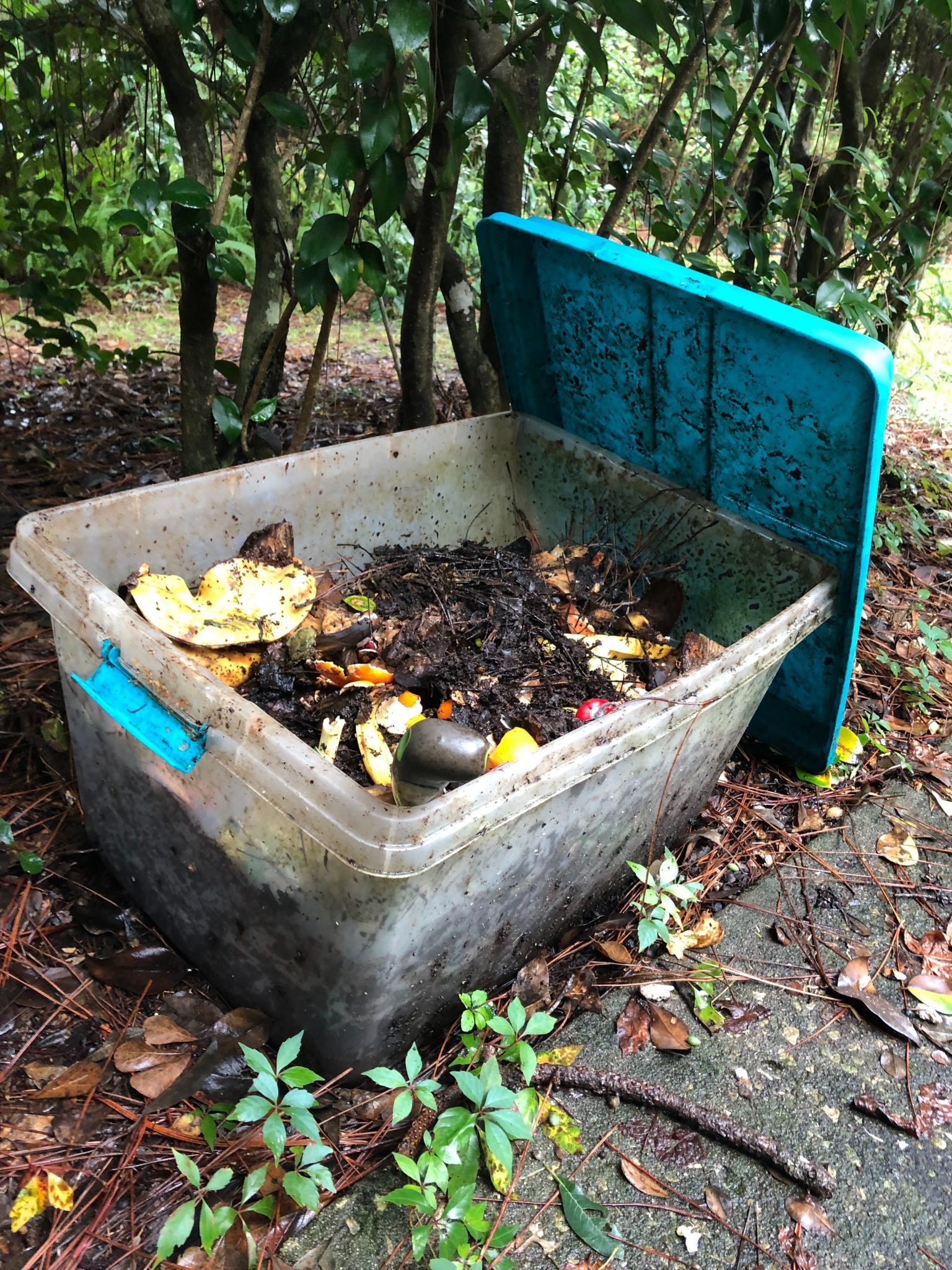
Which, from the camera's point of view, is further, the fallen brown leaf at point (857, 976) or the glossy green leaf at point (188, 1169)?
the fallen brown leaf at point (857, 976)

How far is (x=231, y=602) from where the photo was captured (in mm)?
1852

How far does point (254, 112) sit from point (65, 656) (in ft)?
5.10

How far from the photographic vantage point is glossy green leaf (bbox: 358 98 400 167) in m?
1.73

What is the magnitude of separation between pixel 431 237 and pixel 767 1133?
7.01 feet

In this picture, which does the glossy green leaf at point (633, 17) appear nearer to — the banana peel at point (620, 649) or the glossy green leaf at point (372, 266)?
the glossy green leaf at point (372, 266)

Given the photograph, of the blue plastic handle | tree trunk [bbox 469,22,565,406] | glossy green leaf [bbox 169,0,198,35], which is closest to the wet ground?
the blue plastic handle

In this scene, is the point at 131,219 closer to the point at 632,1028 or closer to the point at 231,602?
the point at 231,602

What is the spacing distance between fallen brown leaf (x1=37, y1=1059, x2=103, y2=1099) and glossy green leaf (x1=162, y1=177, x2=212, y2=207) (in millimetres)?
1539

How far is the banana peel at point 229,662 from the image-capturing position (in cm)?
174

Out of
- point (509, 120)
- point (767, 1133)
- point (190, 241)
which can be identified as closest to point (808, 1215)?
point (767, 1133)

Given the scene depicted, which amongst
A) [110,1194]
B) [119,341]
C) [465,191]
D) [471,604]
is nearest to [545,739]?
[471,604]

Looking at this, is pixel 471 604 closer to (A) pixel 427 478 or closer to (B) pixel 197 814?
(A) pixel 427 478

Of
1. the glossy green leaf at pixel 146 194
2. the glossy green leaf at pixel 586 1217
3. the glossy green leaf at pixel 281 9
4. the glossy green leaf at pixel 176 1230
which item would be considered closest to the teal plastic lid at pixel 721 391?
the glossy green leaf at pixel 281 9

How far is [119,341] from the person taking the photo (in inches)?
176
